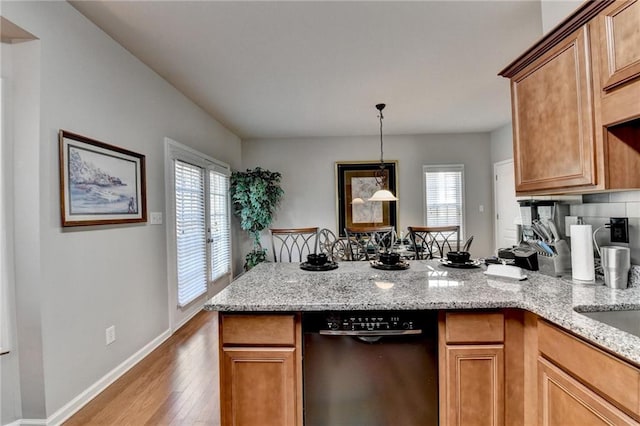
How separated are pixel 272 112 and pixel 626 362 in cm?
408

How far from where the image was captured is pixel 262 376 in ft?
4.34

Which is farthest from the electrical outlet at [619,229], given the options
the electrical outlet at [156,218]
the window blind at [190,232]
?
the window blind at [190,232]

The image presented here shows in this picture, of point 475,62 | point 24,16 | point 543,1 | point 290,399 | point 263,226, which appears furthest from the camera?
point 263,226

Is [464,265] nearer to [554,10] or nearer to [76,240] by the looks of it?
[554,10]

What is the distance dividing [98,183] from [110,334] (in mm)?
1147

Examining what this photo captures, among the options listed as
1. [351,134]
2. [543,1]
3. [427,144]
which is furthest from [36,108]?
[427,144]

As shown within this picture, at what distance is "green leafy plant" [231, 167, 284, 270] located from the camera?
4.77 m

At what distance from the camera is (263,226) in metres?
4.93

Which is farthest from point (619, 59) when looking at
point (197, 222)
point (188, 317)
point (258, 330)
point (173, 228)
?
point (188, 317)

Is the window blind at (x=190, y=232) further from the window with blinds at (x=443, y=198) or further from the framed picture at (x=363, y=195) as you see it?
the window with blinds at (x=443, y=198)

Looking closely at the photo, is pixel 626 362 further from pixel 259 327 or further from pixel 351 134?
pixel 351 134

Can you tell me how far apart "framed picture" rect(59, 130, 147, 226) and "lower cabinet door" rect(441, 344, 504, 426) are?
93.7 inches

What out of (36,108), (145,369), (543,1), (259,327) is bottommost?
(145,369)

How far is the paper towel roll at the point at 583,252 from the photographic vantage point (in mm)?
1483
